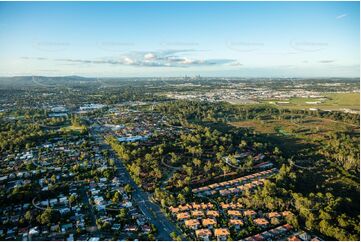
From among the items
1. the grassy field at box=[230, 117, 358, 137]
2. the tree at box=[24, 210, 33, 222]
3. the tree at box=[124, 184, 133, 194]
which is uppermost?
the grassy field at box=[230, 117, 358, 137]

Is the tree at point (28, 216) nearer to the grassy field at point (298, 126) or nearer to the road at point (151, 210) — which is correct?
the road at point (151, 210)

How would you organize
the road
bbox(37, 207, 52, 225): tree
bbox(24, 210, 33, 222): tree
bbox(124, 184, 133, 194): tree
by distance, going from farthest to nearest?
1. bbox(124, 184, 133, 194): tree
2. bbox(24, 210, 33, 222): tree
3. bbox(37, 207, 52, 225): tree
4. the road

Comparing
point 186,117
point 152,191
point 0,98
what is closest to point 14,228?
point 152,191

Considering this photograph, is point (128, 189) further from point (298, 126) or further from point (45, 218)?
point (298, 126)

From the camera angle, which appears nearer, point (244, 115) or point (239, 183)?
point (239, 183)

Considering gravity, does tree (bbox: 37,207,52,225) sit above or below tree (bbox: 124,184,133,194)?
below

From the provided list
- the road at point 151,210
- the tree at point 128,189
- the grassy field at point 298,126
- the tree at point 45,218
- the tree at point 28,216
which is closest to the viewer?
the road at point 151,210

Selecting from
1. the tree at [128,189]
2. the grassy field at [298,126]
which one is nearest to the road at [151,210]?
the tree at [128,189]

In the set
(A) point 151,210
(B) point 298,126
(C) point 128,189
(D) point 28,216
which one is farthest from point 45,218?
(B) point 298,126

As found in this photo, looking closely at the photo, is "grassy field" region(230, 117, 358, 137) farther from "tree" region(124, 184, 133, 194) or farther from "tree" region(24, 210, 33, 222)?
"tree" region(24, 210, 33, 222)

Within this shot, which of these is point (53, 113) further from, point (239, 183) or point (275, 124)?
point (239, 183)

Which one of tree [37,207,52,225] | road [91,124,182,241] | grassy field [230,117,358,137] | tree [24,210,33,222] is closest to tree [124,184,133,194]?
road [91,124,182,241]
